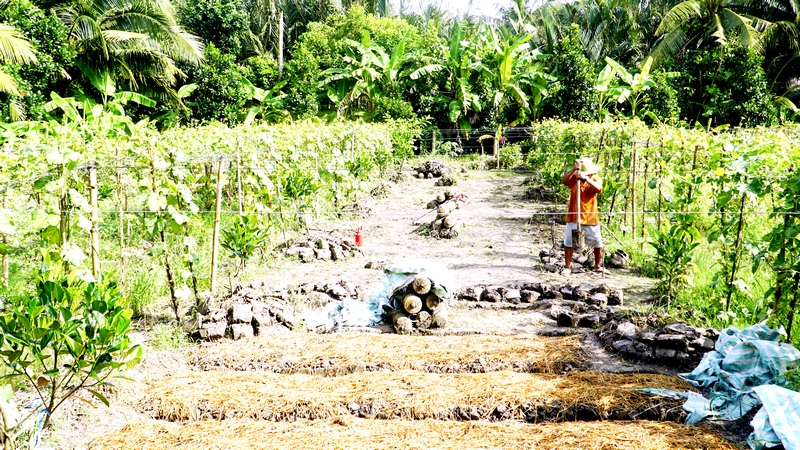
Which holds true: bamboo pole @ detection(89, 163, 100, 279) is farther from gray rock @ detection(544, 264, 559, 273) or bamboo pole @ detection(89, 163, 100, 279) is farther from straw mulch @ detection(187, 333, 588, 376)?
gray rock @ detection(544, 264, 559, 273)

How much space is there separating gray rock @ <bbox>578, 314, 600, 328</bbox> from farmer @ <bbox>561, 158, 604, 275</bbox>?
1.78m

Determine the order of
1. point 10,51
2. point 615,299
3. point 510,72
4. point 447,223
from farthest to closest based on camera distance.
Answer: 1. point 510,72
2. point 10,51
3. point 447,223
4. point 615,299

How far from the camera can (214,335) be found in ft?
17.0

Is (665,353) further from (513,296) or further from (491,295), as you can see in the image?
(491,295)

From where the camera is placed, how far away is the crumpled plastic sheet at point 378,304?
5625 mm

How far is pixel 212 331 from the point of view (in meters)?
5.20

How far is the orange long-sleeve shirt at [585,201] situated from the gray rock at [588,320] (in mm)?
1940

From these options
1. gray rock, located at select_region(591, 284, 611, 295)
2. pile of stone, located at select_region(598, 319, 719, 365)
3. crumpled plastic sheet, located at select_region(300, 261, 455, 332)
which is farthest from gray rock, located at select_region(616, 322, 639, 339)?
crumpled plastic sheet, located at select_region(300, 261, 455, 332)

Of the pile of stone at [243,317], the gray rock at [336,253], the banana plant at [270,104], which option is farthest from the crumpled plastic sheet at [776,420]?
the banana plant at [270,104]

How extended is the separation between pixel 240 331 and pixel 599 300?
3.28m

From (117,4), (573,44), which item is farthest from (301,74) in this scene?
(573,44)

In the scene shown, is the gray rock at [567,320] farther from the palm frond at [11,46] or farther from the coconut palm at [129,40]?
the coconut palm at [129,40]

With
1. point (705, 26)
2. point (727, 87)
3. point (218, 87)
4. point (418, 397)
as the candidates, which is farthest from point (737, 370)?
point (705, 26)

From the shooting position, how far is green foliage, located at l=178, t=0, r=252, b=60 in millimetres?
20016
